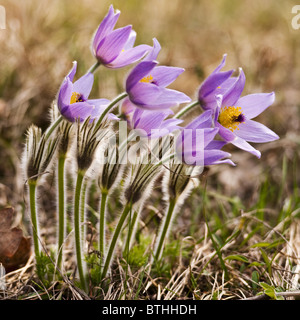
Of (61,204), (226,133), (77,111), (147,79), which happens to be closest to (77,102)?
(77,111)

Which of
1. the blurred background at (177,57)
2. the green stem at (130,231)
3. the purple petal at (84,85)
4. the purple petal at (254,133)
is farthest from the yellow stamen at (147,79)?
the blurred background at (177,57)

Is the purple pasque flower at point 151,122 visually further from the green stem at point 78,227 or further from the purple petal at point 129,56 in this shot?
the green stem at point 78,227

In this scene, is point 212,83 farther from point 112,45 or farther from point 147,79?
point 112,45

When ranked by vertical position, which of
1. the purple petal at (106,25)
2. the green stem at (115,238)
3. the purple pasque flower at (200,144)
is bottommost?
the green stem at (115,238)

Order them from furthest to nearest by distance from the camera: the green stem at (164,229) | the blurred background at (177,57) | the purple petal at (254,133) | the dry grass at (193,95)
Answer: the blurred background at (177,57), the dry grass at (193,95), the green stem at (164,229), the purple petal at (254,133)

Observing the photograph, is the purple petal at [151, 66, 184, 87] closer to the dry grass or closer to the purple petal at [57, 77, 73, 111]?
the purple petal at [57, 77, 73, 111]
